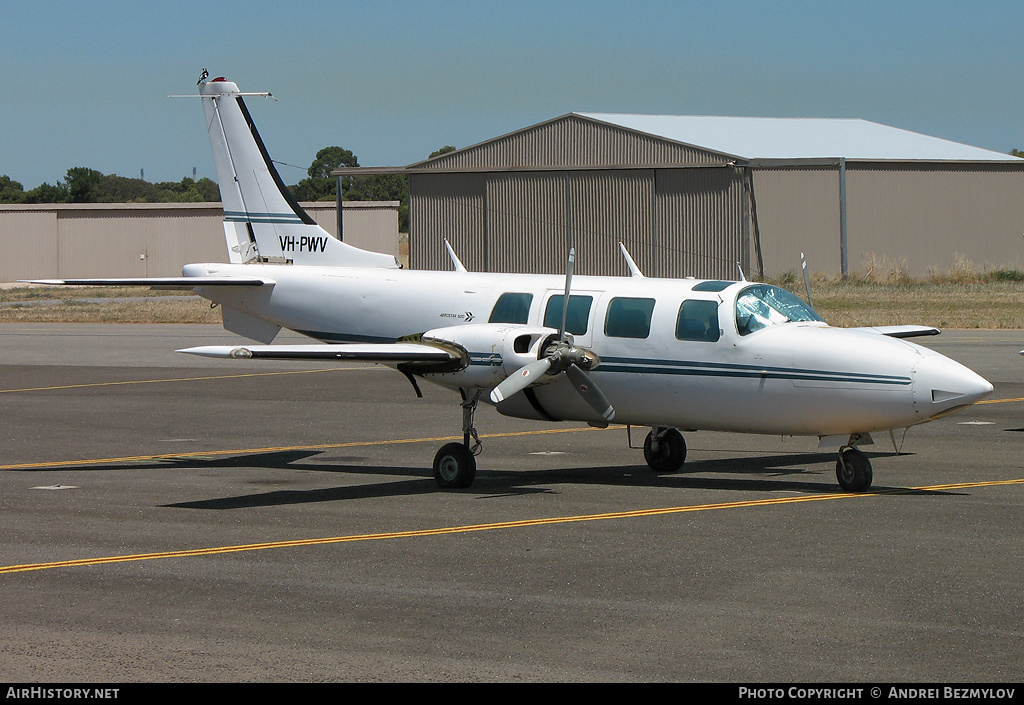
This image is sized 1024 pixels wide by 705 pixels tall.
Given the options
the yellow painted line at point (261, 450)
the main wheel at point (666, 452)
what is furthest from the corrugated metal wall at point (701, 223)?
the main wheel at point (666, 452)

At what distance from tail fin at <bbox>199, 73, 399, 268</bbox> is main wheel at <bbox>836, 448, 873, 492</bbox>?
26.0 feet

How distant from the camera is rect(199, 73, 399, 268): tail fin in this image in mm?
20609

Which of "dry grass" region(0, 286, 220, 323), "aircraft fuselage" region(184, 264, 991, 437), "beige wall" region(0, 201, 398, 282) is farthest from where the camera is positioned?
"beige wall" region(0, 201, 398, 282)

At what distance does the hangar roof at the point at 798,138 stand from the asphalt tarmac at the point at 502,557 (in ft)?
137

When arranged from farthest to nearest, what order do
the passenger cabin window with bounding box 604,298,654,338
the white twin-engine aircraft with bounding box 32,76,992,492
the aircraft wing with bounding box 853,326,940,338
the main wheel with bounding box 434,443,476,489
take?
1. the aircraft wing with bounding box 853,326,940,338
2. the passenger cabin window with bounding box 604,298,654,338
3. the main wheel with bounding box 434,443,476,489
4. the white twin-engine aircraft with bounding box 32,76,992,492

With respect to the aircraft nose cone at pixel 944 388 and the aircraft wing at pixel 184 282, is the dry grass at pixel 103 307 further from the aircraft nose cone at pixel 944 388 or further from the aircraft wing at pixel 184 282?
the aircraft nose cone at pixel 944 388

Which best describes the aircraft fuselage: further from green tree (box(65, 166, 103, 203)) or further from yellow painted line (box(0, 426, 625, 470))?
green tree (box(65, 166, 103, 203))

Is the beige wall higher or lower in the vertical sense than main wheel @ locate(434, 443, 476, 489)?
higher

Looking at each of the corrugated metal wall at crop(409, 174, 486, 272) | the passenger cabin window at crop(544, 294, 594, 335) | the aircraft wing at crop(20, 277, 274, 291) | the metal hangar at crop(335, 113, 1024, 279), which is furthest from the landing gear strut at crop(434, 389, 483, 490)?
the corrugated metal wall at crop(409, 174, 486, 272)

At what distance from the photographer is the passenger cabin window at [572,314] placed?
16609 millimetres

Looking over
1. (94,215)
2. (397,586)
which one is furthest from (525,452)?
Result: (94,215)

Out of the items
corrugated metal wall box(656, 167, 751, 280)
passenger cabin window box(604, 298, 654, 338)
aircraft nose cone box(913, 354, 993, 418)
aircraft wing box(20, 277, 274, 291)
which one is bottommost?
aircraft nose cone box(913, 354, 993, 418)

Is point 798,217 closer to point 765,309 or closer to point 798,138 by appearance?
point 798,138

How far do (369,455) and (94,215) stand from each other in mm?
72274
